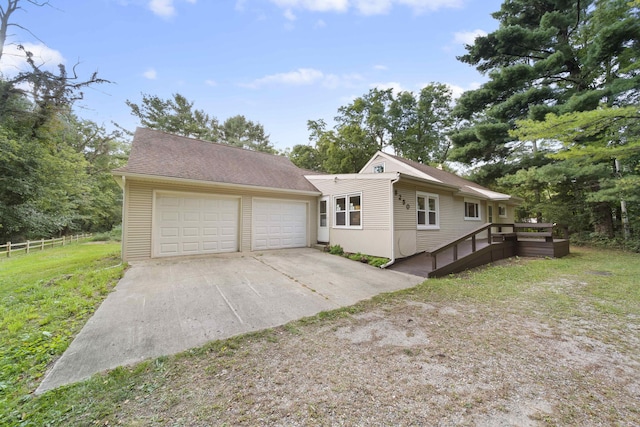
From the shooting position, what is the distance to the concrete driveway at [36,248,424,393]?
105 inches

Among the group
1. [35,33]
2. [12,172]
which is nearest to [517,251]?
[35,33]

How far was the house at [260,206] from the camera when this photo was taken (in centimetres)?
730

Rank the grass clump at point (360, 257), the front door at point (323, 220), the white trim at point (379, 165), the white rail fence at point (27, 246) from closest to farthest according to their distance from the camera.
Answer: the grass clump at point (360, 257)
the front door at point (323, 220)
the white rail fence at point (27, 246)
the white trim at point (379, 165)

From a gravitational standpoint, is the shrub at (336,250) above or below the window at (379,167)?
below

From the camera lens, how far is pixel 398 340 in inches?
117

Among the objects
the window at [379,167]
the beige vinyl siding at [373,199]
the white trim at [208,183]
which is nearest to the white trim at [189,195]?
the white trim at [208,183]

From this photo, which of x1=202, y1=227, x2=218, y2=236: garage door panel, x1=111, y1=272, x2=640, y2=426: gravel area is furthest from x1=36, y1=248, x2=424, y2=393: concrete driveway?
x1=202, y1=227, x2=218, y2=236: garage door panel

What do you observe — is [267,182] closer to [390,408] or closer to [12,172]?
[390,408]

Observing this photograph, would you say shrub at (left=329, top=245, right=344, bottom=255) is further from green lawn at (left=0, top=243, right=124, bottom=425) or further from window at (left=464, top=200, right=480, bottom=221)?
window at (left=464, top=200, right=480, bottom=221)

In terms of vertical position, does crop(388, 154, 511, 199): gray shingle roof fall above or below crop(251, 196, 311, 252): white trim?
above

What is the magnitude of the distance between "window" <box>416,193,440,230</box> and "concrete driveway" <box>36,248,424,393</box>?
124 inches

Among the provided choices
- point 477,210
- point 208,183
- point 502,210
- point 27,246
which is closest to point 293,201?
point 208,183

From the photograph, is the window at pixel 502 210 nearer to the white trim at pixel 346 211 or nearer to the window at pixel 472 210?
the window at pixel 472 210

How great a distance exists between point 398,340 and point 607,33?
14150 millimetres
